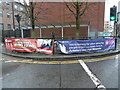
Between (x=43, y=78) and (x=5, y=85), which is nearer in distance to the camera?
(x=5, y=85)

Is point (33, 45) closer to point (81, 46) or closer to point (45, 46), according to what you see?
point (45, 46)

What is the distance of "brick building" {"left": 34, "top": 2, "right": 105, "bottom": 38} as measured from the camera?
16.6m

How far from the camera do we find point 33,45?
7.11 meters

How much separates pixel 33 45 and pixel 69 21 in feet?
42.9

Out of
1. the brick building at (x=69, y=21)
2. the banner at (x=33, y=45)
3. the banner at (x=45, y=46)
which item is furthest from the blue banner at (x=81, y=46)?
the brick building at (x=69, y=21)

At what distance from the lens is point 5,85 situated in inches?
124

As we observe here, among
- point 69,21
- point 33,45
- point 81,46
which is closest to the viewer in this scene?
point 81,46

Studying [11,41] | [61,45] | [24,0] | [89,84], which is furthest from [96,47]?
[24,0]

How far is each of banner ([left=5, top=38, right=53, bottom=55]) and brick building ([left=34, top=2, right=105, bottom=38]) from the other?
30.7ft

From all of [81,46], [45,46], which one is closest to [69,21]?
[81,46]

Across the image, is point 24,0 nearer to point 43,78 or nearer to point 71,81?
point 43,78

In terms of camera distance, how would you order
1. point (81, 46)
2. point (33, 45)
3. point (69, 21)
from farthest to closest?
point (69, 21)
point (33, 45)
point (81, 46)

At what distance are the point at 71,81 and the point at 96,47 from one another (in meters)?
4.82

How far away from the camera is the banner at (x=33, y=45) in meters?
6.84
